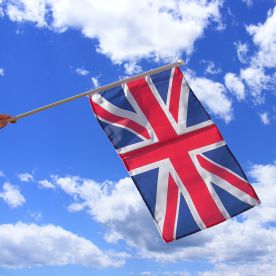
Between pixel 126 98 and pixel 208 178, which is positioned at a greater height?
pixel 126 98

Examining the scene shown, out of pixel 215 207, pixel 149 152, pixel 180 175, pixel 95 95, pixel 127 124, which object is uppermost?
pixel 95 95

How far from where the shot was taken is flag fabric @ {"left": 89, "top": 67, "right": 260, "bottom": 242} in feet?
54.2

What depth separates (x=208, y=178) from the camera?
1697 cm

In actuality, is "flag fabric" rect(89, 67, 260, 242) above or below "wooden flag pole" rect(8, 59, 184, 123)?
below

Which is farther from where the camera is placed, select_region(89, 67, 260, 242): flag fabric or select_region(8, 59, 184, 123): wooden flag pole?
select_region(89, 67, 260, 242): flag fabric

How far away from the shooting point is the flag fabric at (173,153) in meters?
16.5

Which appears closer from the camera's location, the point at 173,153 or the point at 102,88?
the point at 102,88

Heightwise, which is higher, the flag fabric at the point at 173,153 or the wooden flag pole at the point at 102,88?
the wooden flag pole at the point at 102,88

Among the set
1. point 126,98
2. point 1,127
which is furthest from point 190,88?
point 1,127

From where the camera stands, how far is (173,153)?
17.3m

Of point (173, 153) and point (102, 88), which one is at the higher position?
point (102, 88)

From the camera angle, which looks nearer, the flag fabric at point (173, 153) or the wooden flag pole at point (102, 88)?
the wooden flag pole at point (102, 88)

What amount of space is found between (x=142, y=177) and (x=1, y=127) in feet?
15.1

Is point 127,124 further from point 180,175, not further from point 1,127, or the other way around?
point 1,127
